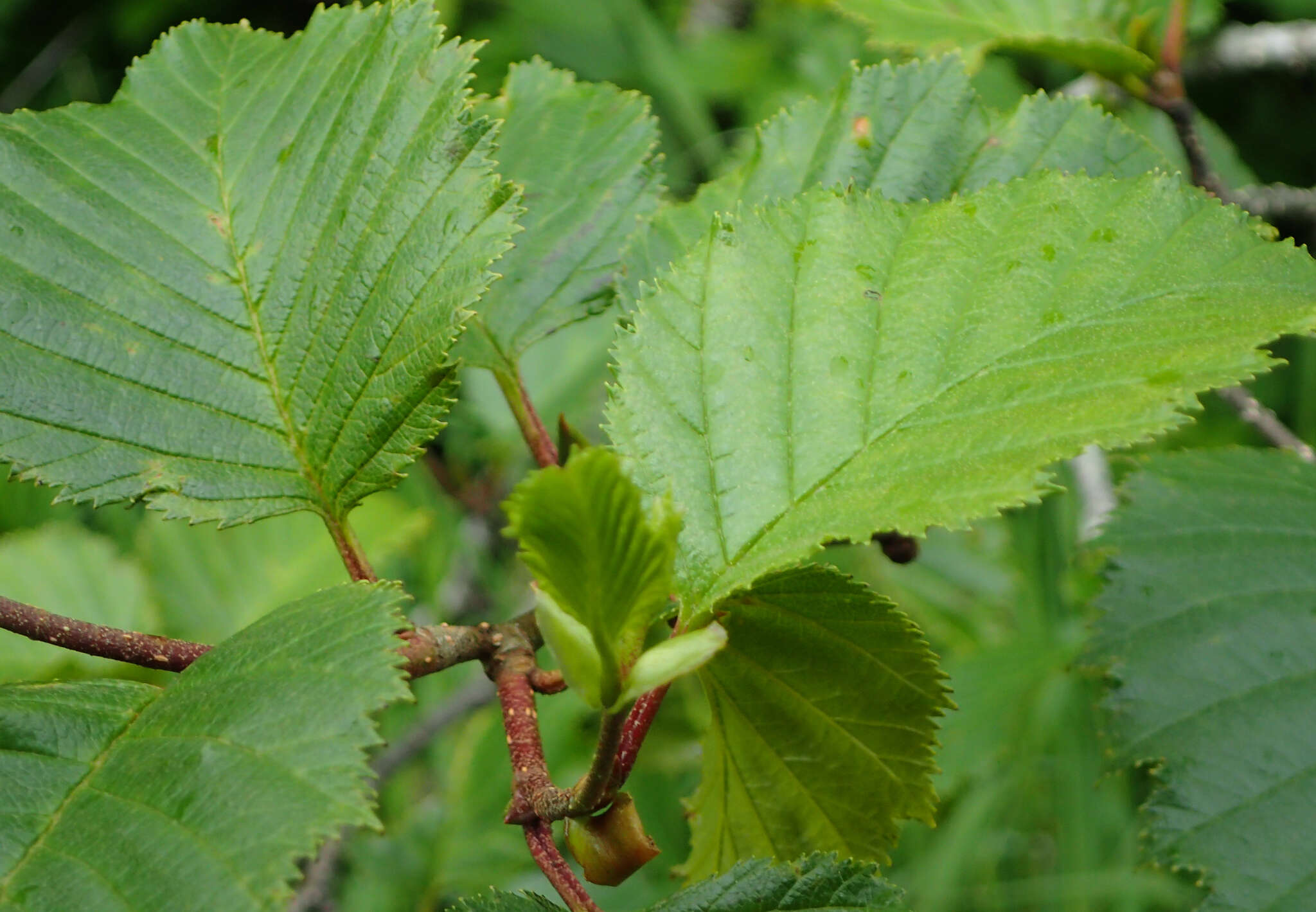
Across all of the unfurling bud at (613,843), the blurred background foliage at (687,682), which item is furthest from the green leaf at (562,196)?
the blurred background foliage at (687,682)

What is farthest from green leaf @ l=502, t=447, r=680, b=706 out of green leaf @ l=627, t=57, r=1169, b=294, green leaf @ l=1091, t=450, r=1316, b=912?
green leaf @ l=1091, t=450, r=1316, b=912

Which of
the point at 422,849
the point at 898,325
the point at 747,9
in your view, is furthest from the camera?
the point at 747,9

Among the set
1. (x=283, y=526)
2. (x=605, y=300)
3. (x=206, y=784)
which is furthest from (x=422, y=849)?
(x=206, y=784)

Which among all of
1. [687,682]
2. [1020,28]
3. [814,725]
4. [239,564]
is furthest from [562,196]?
Result: [687,682]

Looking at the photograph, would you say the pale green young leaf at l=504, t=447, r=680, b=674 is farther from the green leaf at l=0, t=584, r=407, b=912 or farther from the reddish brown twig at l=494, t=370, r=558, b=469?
the reddish brown twig at l=494, t=370, r=558, b=469

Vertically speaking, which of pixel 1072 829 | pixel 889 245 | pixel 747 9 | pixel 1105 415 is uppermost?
pixel 747 9

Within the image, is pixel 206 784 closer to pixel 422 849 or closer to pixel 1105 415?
pixel 1105 415
